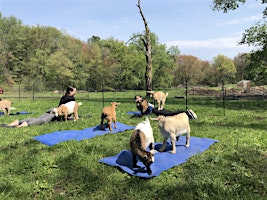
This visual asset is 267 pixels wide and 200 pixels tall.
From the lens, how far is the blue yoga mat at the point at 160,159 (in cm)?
514

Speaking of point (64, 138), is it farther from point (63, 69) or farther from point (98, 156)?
point (63, 69)

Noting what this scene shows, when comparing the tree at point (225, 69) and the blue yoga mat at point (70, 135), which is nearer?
the blue yoga mat at point (70, 135)

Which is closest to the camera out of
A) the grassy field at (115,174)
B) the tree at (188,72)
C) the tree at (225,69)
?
the grassy field at (115,174)

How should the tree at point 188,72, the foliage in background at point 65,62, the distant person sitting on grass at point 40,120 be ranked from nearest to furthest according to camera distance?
the distant person sitting on grass at point 40,120, the foliage in background at point 65,62, the tree at point 188,72

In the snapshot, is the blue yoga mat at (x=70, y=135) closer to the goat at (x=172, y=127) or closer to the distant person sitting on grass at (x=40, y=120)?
the distant person sitting on grass at (x=40, y=120)

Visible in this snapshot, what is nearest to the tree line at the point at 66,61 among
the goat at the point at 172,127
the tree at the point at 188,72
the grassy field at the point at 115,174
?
the tree at the point at 188,72

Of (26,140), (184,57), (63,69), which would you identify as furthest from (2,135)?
(184,57)

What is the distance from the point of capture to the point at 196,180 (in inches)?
184

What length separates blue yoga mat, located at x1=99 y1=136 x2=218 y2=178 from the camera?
5141 mm

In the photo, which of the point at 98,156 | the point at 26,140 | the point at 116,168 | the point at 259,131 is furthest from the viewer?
the point at 259,131

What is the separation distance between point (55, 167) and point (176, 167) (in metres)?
2.72

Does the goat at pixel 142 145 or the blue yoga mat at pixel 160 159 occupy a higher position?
the goat at pixel 142 145

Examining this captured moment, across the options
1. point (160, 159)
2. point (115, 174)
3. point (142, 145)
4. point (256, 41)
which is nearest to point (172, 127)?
point (160, 159)

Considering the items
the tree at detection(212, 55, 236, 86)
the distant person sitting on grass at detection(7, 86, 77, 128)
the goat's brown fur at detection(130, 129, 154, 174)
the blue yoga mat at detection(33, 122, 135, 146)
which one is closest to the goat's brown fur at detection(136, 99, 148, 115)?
the blue yoga mat at detection(33, 122, 135, 146)
